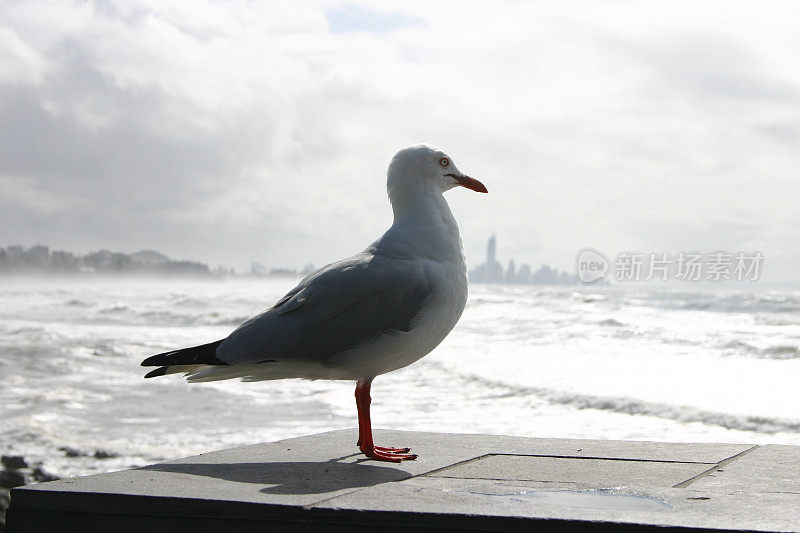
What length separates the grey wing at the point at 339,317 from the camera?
3.81 m

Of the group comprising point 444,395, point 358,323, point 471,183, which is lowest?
point 444,395

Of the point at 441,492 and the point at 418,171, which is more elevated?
the point at 418,171

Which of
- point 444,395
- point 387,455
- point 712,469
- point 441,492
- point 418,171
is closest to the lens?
point 441,492

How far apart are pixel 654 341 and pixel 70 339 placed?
11914 millimetres

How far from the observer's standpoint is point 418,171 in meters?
4.34

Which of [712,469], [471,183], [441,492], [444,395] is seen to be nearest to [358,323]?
[441,492]

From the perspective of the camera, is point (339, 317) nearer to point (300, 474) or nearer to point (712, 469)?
point (300, 474)

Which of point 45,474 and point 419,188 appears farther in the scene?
point 45,474

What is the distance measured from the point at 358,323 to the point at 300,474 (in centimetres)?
65

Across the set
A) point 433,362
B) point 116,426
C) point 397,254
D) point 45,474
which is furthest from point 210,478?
point 433,362

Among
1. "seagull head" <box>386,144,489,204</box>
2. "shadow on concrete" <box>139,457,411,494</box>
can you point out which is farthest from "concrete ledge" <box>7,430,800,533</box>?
"seagull head" <box>386,144,489,204</box>

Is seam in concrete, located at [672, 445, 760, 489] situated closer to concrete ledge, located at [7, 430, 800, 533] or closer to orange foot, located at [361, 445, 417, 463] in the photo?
concrete ledge, located at [7, 430, 800, 533]

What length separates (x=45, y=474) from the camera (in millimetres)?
7160

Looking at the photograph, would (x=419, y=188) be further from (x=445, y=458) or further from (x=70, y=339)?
(x=70, y=339)
